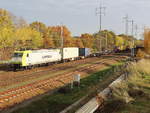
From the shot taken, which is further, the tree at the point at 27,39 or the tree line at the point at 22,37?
the tree at the point at 27,39

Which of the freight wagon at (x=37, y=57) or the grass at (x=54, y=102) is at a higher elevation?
the freight wagon at (x=37, y=57)

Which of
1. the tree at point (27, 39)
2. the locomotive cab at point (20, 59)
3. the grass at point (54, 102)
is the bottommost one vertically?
the grass at point (54, 102)

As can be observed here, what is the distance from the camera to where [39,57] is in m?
36.8

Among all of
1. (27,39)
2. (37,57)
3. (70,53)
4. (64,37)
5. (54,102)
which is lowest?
(54,102)

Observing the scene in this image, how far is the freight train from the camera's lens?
106ft

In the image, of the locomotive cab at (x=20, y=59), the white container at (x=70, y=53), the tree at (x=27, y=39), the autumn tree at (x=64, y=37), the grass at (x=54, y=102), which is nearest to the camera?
the grass at (x=54, y=102)

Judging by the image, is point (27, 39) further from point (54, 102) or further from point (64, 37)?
point (54, 102)

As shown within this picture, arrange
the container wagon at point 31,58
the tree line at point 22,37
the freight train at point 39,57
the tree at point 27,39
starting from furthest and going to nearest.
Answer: the tree at point 27,39 → the tree line at point 22,37 → the freight train at point 39,57 → the container wagon at point 31,58

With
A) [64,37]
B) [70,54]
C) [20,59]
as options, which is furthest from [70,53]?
[64,37]

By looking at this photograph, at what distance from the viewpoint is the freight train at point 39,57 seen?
32.4 meters

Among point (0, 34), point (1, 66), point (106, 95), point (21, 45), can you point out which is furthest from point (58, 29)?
→ point (106, 95)

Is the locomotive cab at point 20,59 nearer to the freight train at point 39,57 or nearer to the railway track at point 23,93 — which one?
the freight train at point 39,57

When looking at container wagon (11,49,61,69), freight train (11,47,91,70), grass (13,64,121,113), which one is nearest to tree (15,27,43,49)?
freight train (11,47,91,70)

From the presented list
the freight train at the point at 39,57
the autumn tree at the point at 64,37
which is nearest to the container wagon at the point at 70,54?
the freight train at the point at 39,57
